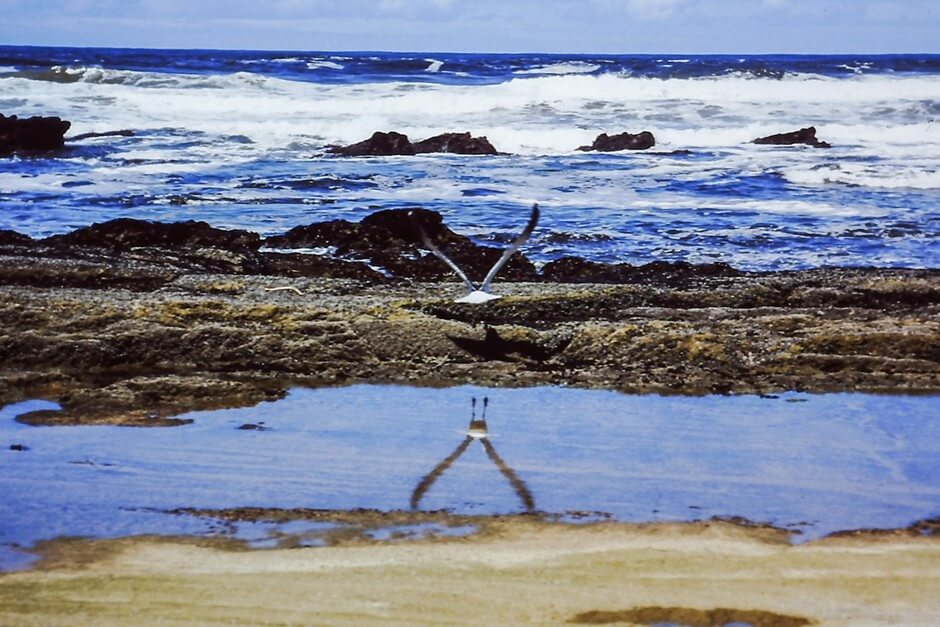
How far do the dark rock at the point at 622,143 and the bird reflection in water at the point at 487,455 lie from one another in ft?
61.1

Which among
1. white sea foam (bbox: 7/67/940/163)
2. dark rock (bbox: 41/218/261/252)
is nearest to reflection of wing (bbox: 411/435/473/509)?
dark rock (bbox: 41/218/261/252)

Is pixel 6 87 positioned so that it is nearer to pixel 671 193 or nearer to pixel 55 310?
pixel 671 193

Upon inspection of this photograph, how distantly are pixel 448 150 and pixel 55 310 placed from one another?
53.9 ft

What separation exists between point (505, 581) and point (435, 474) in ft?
4.00

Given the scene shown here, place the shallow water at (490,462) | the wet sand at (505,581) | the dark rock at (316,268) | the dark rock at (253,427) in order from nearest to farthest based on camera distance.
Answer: the wet sand at (505,581) → the shallow water at (490,462) → the dark rock at (253,427) → the dark rock at (316,268)

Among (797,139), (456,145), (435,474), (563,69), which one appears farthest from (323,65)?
(435,474)

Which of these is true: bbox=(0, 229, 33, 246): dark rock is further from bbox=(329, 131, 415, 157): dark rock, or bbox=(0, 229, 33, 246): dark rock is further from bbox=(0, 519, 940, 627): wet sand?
bbox=(329, 131, 415, 157): dark rock

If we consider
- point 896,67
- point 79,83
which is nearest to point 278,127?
point 79,83

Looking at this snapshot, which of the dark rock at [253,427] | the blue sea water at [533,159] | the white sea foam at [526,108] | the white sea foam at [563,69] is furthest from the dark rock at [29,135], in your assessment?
the white sea foam at [563,69]

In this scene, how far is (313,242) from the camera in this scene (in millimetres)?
11609

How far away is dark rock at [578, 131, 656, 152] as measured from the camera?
24562mm

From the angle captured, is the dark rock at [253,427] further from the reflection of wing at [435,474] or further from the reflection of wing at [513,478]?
the reflection of wing at [513,478]

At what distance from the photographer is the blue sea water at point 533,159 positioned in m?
13.5

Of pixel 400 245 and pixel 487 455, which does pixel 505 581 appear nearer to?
pixel 487 455
